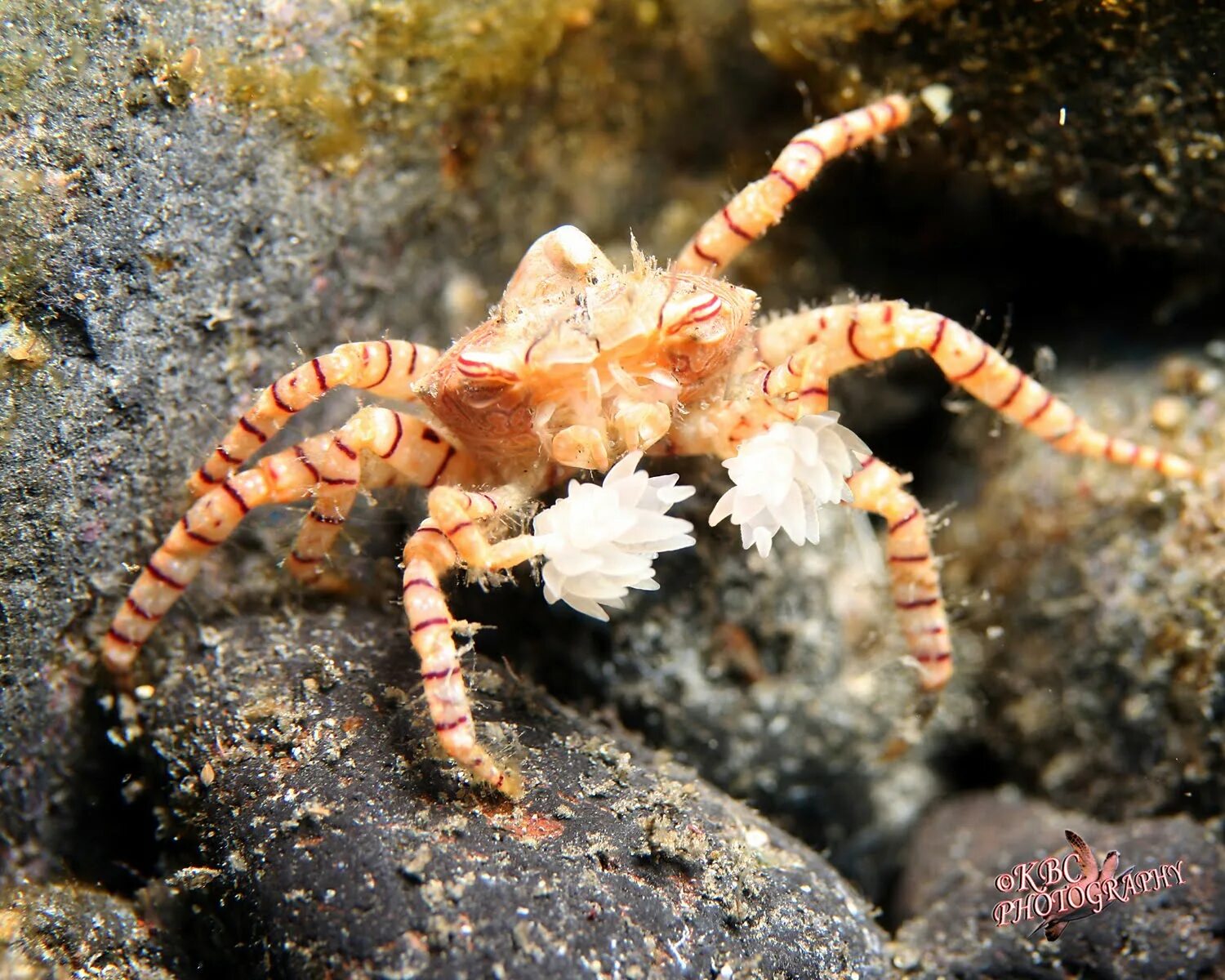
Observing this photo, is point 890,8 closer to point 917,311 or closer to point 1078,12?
point 1078,12

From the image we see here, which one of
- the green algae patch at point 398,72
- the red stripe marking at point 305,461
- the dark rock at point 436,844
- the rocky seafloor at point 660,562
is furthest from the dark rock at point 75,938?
the green algae patch at point 398,72

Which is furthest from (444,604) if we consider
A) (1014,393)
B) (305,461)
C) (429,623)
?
(1014,393)

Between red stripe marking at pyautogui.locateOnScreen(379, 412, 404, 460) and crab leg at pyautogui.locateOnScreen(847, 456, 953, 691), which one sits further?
crab leg at pyautogui.locateOnScreen(847, 456, 953, 691)

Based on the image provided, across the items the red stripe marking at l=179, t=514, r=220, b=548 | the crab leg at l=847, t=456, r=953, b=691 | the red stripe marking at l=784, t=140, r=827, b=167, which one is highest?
the red stripe marking at l=784, t=140, r=827, b=167

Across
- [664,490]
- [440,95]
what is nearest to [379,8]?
[440,95]

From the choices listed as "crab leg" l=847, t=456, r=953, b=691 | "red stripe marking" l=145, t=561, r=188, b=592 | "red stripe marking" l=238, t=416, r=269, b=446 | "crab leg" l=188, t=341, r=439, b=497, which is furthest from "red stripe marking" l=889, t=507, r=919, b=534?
"red stripe marking" l=145, t=561, r=188, b=592

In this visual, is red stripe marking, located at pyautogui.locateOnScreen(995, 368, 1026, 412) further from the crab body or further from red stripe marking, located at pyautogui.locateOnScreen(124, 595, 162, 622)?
red stripe marking, located at pyautogui.locateOnScreen(124, 595, 162, 622)
